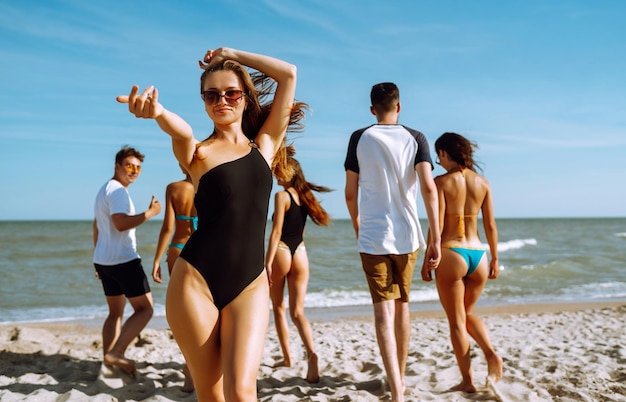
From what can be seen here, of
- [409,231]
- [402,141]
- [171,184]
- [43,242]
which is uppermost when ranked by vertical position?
[402,141]

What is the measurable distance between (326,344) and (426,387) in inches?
93.8

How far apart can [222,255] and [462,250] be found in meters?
2.57

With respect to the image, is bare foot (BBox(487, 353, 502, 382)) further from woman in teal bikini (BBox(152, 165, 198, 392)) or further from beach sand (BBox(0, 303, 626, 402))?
woman in teal bikini (BBox(152, 165, 198, 392))

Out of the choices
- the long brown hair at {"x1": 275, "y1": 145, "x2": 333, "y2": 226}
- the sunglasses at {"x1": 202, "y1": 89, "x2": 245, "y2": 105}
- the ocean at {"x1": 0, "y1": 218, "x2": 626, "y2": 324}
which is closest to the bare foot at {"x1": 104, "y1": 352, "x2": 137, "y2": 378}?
the long brown hair at {"x1": 275, "y1": 145, "x2": 333, "y2": 226}

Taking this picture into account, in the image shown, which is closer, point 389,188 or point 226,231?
point 226,231

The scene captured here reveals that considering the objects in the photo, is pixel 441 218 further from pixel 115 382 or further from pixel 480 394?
pixel 115 382

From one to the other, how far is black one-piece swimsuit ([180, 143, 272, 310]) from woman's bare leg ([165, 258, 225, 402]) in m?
0.04

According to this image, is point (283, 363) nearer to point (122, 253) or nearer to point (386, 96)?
point (122, 253)

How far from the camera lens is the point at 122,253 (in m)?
5.33

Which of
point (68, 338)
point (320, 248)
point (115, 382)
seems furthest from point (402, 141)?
point (320, 248)

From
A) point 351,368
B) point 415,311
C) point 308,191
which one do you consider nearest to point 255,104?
point 308,191

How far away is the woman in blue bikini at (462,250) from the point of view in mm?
4484

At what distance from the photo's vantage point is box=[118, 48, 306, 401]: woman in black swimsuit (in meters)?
2.40

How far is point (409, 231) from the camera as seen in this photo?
4.16 m
